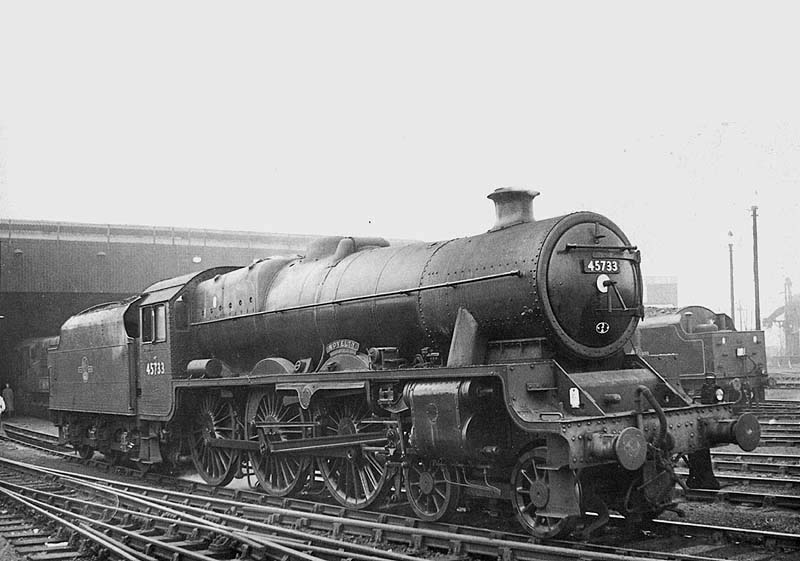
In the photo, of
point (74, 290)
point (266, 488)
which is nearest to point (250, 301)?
point (266, 488)

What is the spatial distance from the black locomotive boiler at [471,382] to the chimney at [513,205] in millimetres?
16

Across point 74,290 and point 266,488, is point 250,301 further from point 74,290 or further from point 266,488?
point 74,290

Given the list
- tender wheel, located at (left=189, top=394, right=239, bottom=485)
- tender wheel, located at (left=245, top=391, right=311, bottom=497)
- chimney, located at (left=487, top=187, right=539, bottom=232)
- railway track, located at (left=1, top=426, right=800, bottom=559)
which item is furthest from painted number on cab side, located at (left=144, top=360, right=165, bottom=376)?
chimney, located at (left=487, top=187, right=539, bottom=232)

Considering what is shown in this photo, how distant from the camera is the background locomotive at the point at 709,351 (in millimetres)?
19781

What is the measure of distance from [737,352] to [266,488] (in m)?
13.5

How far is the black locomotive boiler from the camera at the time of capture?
25.0 feet

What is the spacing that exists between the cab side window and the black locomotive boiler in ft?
5.50

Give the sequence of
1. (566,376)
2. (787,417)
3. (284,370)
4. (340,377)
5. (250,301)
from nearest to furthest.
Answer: (566,376) < (340,377) < (284,370) < (250,301) < (787,417)

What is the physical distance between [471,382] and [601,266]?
1.79 metres

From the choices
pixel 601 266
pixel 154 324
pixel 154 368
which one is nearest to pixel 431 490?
pixel 601 266

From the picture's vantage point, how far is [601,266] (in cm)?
824

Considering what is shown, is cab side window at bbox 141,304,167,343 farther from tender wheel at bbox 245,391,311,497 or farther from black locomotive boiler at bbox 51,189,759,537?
tender wheel at bbox 245,391,311,497

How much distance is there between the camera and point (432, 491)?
8688 mm

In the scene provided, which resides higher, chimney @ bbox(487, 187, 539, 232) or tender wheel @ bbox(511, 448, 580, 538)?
chimney @ bbox(487, 187, 539, 232)
